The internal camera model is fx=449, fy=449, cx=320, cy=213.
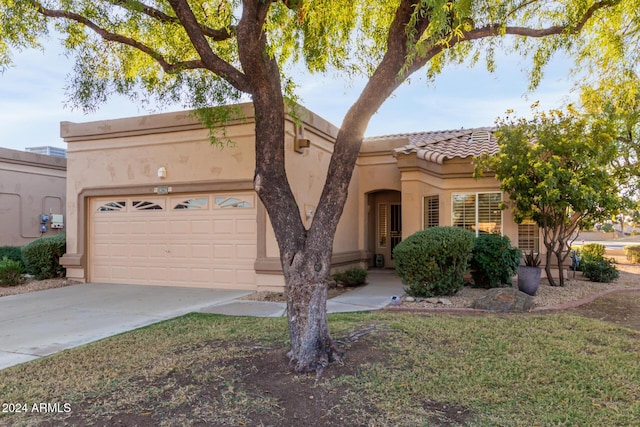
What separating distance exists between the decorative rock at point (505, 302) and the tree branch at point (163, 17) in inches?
253

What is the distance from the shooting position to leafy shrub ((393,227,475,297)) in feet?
29.4

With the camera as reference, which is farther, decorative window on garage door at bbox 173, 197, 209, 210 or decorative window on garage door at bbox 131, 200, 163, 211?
decorative window on garage door at bbox 131, 200, 163, 211

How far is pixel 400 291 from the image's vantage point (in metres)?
10.6

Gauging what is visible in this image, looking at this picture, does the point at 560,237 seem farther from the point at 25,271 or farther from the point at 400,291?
the point at 25,271

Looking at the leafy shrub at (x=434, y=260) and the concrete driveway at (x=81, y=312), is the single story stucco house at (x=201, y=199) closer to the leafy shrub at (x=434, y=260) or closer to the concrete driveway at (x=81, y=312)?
the concrete driveway at (x=81, y=312)

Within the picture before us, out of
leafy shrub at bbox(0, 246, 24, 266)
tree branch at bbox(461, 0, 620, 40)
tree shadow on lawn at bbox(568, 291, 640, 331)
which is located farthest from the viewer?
leafy shrub at bbox(0, 246, 24, 266)

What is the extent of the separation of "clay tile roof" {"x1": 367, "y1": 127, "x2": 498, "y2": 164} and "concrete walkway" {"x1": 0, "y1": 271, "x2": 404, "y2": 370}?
3648 millimetres

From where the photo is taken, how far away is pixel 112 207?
12.8m

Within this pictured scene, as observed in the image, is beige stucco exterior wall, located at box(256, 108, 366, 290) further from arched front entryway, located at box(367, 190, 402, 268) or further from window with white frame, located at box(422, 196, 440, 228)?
window with white frame, located at box(422, 196, 440, 228)

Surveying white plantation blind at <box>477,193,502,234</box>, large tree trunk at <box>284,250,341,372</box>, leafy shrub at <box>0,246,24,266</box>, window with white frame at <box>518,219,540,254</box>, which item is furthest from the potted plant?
leafy shrub at <box>0,246,24,266</box>

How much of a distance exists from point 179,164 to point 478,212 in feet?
27.3

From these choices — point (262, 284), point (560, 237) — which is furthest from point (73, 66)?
point (560, 237)

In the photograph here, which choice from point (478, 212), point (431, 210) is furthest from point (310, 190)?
point (478, 212)

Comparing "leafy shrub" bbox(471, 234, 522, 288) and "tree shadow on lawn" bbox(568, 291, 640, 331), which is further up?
"leafy shrub" bbox(471, 234, 522, 288)
